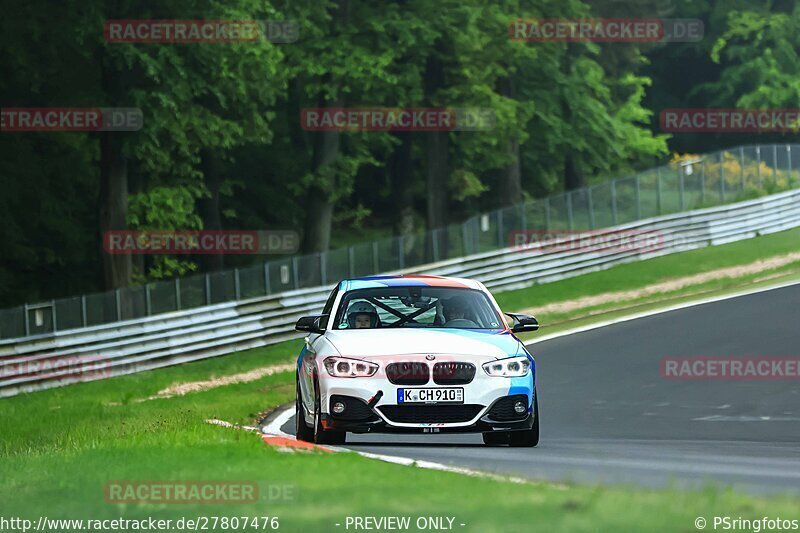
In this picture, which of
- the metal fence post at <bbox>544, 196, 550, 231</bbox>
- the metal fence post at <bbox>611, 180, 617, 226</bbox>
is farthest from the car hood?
the metal fence post at <bbox>611, 180, 617, 226</bbox>

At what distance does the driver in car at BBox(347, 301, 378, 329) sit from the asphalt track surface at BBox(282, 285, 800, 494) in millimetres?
1078

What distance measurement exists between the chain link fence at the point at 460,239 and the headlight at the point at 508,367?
17.3 meters

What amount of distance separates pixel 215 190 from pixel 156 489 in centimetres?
3833

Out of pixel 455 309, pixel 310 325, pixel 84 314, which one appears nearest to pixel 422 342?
pixel 455 309

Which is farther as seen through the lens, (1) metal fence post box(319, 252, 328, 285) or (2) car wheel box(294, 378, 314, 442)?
(1) metal fence post box(319, 252, 328, 285)

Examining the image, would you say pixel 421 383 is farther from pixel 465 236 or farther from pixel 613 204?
pixel 613 204

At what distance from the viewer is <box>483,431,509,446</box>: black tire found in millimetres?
14609

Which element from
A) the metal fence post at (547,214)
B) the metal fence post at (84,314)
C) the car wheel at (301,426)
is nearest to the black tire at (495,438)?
the car wheel at (301,426)

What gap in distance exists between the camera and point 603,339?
28797 millimetres

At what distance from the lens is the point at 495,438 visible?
14.7 meters

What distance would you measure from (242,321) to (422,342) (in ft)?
63.9

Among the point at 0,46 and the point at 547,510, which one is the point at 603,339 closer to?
the point at 0,46

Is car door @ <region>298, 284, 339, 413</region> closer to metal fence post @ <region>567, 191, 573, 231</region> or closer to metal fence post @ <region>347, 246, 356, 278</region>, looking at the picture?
metal fence post @ <region>347, 246, 356, 278</region>

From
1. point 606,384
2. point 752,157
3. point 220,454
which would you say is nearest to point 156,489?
point 220,454
